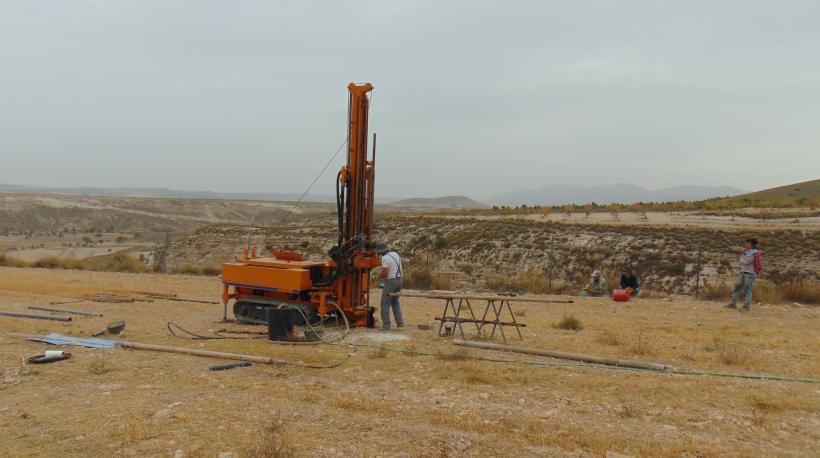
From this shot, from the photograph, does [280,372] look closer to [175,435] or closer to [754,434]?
[175,435]

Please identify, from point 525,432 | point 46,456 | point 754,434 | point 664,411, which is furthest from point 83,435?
point 754,434

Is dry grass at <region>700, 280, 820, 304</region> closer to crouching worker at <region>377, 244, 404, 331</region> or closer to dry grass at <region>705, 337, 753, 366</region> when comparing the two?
dry grass at <region>705, 337, 753, 366</region>

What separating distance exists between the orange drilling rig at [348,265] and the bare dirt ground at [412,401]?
0.96 metres

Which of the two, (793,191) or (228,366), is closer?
(228,366)

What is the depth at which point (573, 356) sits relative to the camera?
8852 mm

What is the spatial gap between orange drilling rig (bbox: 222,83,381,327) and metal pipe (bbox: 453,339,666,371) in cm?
266

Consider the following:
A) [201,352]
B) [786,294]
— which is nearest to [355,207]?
[201,352]

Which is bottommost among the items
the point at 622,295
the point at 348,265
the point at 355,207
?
the point at 622,295

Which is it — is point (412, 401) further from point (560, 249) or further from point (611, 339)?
point (560, 249)

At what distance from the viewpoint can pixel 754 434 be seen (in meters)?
5.81

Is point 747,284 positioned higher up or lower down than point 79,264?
higher up

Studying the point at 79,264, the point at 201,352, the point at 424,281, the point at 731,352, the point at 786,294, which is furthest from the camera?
the point at 79,264

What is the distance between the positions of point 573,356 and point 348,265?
15.4 feet

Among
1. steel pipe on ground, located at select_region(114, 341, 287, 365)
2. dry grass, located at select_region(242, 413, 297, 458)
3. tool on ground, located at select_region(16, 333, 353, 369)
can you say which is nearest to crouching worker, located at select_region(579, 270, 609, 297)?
tool on ground, located at select_region(16, 333, 353, 369)
